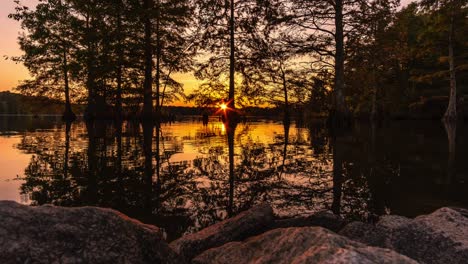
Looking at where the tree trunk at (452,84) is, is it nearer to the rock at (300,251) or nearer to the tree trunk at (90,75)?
the tree trunk at (90,75)

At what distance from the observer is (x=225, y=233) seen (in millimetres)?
3244

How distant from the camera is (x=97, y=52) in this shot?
25.8 meters

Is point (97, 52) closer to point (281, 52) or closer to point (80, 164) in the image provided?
point (281, 52)

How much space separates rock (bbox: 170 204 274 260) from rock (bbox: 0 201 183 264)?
772mm

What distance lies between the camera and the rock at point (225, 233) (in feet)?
10.1

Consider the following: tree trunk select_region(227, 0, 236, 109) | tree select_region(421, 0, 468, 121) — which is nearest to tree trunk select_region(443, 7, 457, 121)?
tree select_region(421, 0, 468, 121)

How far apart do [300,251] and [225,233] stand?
112cm

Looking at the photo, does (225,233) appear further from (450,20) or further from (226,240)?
(450,20)

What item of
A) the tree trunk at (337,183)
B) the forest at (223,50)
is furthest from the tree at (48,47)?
the tree trunk at (337,183)

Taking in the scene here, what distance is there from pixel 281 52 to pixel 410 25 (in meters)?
34.3

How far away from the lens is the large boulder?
108 inches

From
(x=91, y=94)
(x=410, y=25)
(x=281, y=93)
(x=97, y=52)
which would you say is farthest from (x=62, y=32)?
(x=410, y=25)

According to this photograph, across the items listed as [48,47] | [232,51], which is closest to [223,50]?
[232,51]

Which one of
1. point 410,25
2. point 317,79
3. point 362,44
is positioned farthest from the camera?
point 410,25
